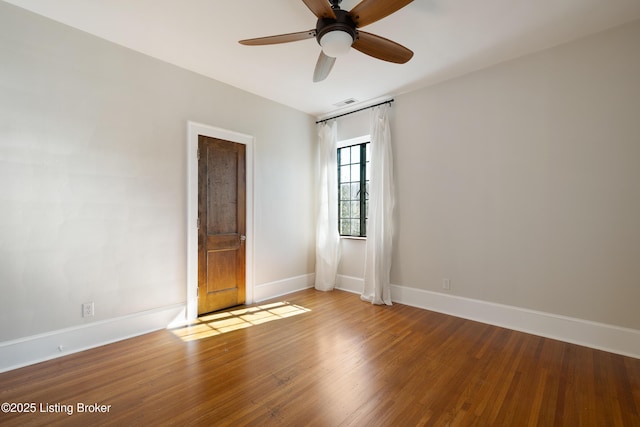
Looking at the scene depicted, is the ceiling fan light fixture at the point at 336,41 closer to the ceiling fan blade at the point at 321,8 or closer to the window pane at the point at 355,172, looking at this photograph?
the ceiling fan blade at the point at 321,8

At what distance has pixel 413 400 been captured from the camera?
185cm

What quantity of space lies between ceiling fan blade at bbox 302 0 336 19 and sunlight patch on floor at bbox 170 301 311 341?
3017 mm

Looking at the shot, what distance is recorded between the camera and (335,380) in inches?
81.5

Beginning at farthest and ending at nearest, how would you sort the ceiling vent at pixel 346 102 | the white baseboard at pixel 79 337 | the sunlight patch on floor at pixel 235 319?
the ceiling vent at pixel 346 102
the sunlight patch on floor at pixel 235 319
the white baseboard at pixel 79 337

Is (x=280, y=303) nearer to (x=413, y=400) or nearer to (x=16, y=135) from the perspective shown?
(x=413, y=400)

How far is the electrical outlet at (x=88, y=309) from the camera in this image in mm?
2580

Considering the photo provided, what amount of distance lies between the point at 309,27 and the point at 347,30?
0.77 m

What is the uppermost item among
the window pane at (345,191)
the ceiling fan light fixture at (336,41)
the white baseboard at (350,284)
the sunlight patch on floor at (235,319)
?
the ceiling fan light fixture at (336,41)

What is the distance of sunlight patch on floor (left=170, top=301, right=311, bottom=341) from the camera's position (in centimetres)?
295

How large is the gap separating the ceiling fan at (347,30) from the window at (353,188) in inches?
88.0

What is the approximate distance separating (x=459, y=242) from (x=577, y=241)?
1.07 metres

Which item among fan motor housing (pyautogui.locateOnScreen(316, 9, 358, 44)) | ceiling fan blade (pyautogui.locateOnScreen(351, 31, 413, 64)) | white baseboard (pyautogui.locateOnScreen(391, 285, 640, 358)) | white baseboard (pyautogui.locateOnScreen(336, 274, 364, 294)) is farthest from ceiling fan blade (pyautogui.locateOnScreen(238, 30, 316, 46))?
white baseboard (pyautogui.locateOnScreen(336, 274, 364, 294))

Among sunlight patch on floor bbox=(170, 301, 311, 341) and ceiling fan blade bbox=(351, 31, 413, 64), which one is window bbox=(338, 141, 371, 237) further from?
ceiling fan blade bbox=(351, 31, 413, 64)

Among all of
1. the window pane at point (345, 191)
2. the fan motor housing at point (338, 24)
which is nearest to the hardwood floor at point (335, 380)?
the window pane at point (345, 191)
